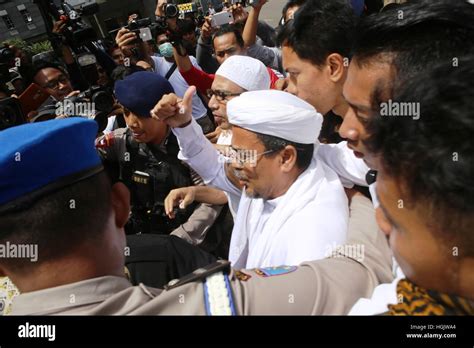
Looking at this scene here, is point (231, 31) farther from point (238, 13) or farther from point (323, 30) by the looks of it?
point (323, 30)

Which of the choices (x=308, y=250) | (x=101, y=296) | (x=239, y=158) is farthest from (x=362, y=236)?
(x=101, y=296)

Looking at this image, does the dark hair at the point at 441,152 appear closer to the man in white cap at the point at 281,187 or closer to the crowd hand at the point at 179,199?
the man in white cap at the point at 281,187

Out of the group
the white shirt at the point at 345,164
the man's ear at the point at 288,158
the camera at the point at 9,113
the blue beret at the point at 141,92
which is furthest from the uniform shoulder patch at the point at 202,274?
the camera at the point at 9,113

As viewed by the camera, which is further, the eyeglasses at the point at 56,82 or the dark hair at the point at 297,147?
the eyeglasses at the point at 56,82

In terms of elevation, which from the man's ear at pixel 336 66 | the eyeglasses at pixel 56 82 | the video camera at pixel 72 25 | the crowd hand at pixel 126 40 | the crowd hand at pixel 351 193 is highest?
the video camera at pixel 72 25

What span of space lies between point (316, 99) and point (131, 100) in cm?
129

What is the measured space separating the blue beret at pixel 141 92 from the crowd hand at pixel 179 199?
669 millimetres

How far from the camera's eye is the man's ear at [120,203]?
1116 millimetres

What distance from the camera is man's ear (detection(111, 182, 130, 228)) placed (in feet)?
3.66

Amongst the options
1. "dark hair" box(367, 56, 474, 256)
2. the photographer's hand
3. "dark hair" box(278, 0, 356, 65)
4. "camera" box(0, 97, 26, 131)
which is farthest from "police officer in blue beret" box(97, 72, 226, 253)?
the photographer's hand

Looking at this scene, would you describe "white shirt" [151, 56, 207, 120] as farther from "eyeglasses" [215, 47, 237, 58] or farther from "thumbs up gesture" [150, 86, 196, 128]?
"thumbs up gesture" [150, 86, 196, 128]

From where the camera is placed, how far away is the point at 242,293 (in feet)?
3.24

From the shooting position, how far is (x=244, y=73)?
8.83ft

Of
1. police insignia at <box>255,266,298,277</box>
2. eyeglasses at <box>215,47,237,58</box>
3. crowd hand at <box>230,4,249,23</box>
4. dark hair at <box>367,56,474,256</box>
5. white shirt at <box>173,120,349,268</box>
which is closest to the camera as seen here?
dark hair at <box>367,56,474,256</box>
